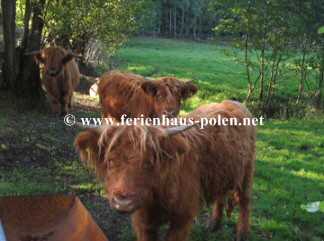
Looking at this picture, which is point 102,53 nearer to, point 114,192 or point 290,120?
point 290,120

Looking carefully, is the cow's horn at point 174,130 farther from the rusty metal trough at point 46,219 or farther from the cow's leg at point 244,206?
the cow's leg at point 244,206

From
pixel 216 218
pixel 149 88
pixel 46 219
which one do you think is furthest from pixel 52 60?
pixel 46 219

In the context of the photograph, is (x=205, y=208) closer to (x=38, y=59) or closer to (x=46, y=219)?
(x=46, y=219)

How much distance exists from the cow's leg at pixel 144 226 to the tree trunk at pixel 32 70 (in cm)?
735

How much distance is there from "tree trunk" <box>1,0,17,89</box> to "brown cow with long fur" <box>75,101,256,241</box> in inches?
245

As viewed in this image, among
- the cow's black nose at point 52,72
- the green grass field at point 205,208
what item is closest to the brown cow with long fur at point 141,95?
the green grass field at point 205,208

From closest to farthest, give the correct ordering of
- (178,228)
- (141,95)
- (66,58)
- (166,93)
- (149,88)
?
(178,228), (166,93), (149,88), (141,95), (66,58)

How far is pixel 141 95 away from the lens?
7.21 meters

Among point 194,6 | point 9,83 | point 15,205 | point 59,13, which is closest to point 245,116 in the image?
point 15,205

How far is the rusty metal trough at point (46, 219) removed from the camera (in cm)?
329

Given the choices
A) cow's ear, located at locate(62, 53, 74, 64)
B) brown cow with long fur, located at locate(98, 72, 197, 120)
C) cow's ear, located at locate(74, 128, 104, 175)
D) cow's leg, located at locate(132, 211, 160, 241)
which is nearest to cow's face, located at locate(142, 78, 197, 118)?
brown cow with long fur, located at locate(98, 72, 197, 120)

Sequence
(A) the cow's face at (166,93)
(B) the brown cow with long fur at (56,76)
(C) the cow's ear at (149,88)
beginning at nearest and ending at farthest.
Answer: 1. (A) the cow's face at (166,93)
2. (C) the cow's ear at (149,88)
3. (B) the brown cow with long fur at (56,76)

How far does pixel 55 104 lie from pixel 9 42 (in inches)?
72.8

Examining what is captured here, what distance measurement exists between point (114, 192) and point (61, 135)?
5756 mm
